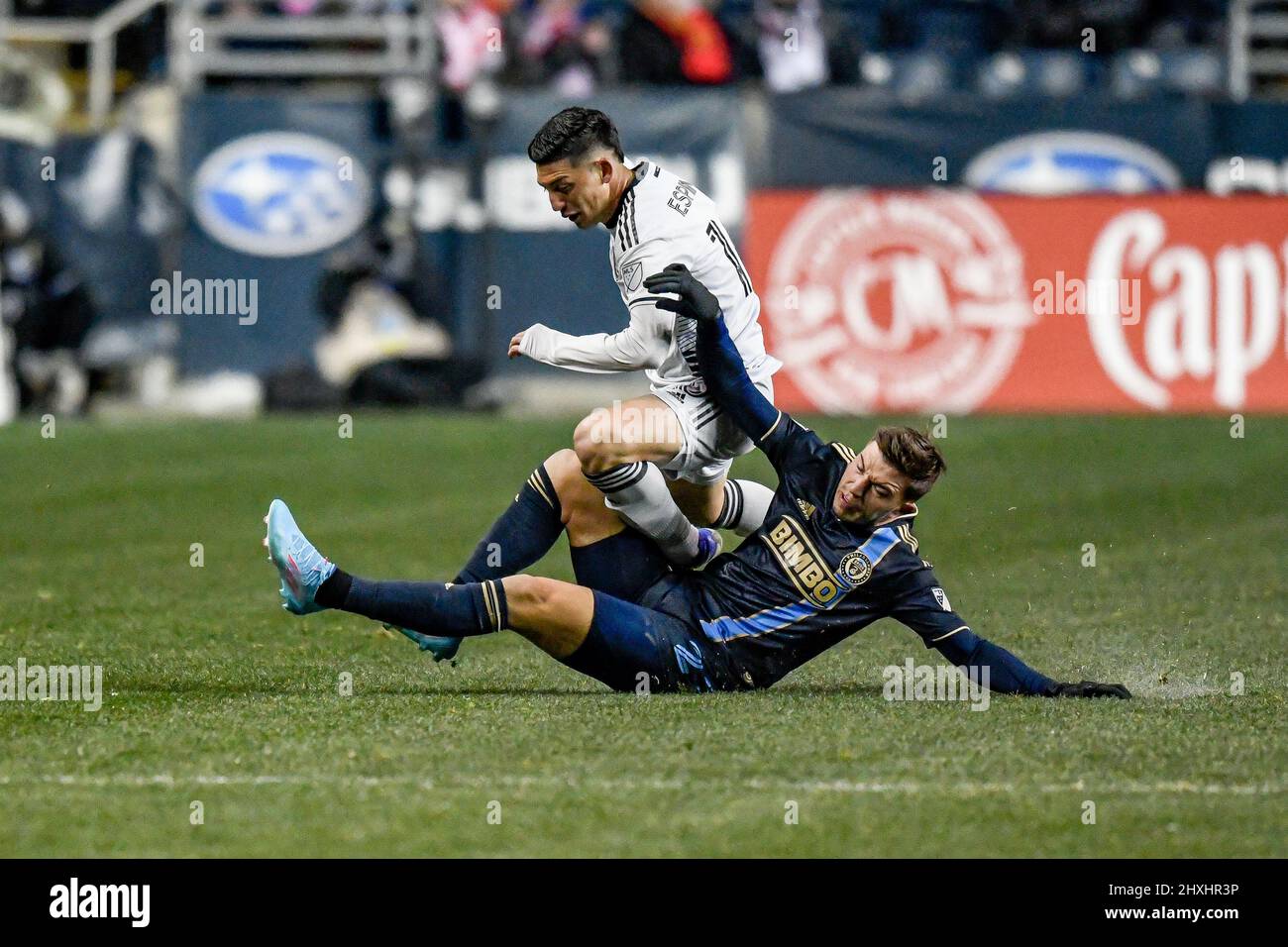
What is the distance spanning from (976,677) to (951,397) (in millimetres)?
10923

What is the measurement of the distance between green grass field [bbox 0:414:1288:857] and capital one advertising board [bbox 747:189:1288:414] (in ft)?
15.1

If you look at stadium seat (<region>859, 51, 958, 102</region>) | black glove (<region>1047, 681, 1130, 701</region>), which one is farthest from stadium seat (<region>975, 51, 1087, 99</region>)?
black glove (<region>1047, 681, 1130, 701</region>)

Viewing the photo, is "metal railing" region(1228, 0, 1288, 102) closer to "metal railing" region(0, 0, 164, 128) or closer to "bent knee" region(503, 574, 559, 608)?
"metal railing" region(0, 0, 164, 128)

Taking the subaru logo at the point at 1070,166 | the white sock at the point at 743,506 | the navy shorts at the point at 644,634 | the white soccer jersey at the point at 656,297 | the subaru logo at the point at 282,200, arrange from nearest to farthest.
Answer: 1. the navy shorts at the point at 644,634
2. the white soccer jersey at the point at 656,297
3. the white sock at the point at 743,506
4. the subaru logo at the point at 1070,166
5. the subaru logo at the point at 282,200

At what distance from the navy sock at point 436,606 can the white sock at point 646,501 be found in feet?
2.16

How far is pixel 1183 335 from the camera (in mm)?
17078

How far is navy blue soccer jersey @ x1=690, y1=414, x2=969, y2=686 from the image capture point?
21.3 ft

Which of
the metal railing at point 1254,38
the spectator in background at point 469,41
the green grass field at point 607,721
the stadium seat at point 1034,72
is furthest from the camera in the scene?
the metal railing at point 1254,38

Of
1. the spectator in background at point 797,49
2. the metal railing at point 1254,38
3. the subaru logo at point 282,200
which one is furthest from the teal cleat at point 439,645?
the metal railing at point 1254,38

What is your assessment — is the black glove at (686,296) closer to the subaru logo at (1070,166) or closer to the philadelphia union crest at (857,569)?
the philadelphia union crest at (857,569)

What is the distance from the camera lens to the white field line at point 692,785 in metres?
5.28

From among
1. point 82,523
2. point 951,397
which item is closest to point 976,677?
point 82,523

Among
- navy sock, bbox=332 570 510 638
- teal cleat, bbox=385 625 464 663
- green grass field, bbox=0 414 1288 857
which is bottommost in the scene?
green grass field, bbox=0 414 1288 857

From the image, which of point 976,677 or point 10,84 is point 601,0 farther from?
point 976,677
